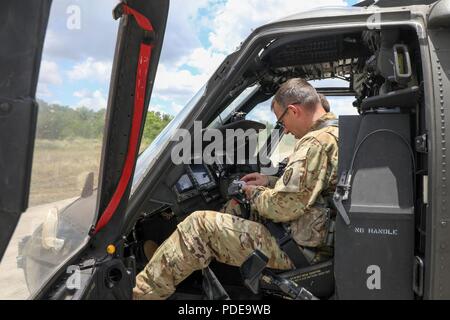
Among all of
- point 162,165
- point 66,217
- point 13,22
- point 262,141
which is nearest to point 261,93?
point 262,141

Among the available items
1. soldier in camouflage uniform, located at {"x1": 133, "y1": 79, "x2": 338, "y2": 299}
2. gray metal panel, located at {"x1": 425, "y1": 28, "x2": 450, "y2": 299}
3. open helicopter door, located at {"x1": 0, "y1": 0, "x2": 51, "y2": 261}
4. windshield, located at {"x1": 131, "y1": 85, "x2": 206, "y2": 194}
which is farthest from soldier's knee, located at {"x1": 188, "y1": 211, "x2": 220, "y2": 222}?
open helicopter door, located at {"x1": 0, "y1": 0, "x2": 51, "y2": 261}

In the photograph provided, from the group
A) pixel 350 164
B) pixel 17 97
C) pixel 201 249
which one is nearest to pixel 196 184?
pixel 201 249

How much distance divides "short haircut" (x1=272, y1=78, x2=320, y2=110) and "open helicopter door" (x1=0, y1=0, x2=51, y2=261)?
1.55 metres

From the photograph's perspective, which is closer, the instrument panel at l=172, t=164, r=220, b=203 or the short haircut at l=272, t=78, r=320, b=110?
the short haircut at l=272, t=78, r=320, b=110

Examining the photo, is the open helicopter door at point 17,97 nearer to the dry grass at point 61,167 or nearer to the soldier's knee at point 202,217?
the dry grass at point 61,167

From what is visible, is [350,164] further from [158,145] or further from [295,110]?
[158,145]

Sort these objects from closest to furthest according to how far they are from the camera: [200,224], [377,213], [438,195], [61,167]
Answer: [61,167] → [438,195] → [377,213] → [200,224]

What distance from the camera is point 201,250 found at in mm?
2238

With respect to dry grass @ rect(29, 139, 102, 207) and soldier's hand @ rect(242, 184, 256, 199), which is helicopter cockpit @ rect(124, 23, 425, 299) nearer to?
soldier's hand @ rect(242, 184, 256, 199)

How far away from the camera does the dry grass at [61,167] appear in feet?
Answer: 4.07

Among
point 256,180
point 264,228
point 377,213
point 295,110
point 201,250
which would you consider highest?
point 295,110

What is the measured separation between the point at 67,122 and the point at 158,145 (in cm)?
115

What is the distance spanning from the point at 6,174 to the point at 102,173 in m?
0.42

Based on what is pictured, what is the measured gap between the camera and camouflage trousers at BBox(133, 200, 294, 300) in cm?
221
